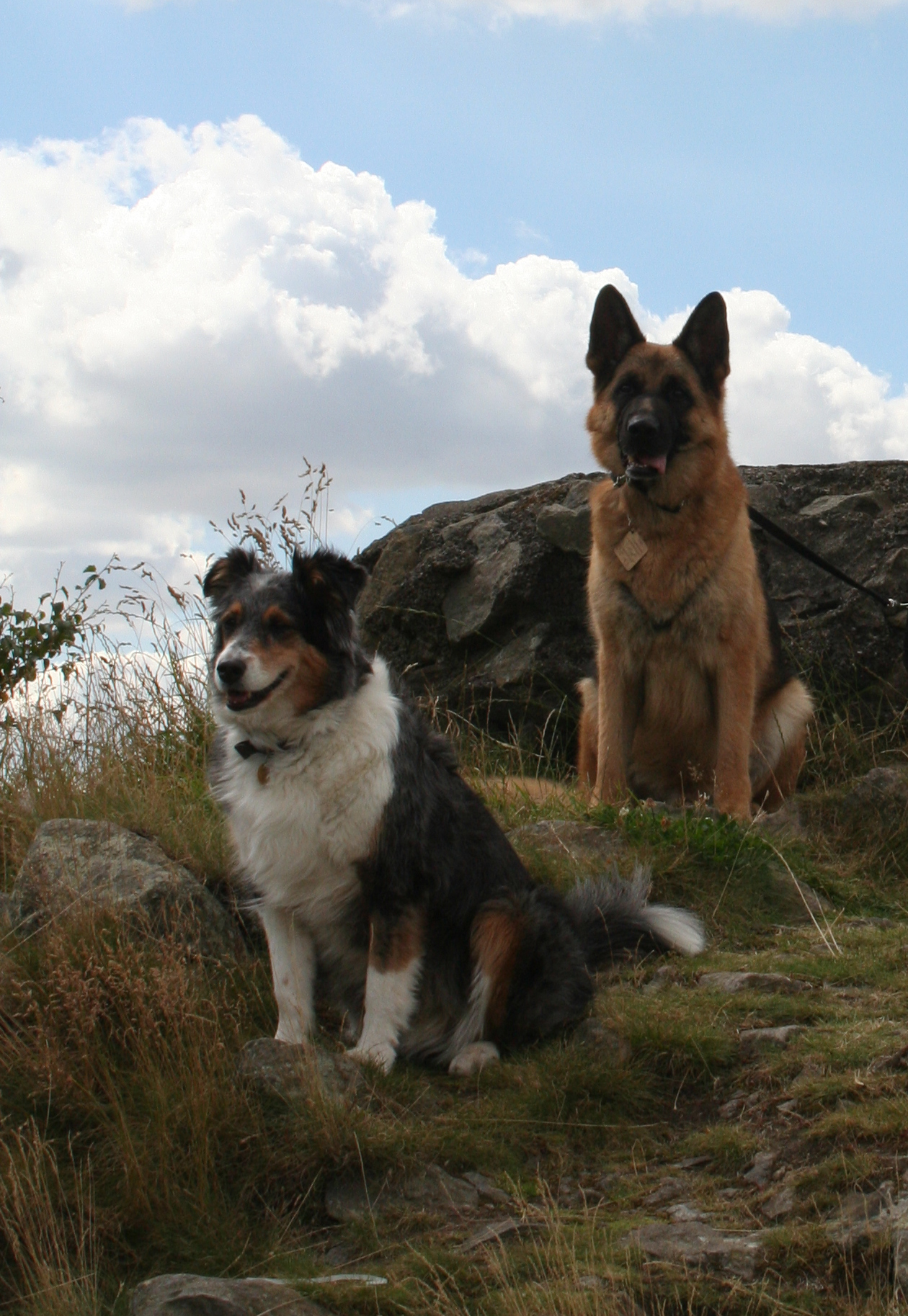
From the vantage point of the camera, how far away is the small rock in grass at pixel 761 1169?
3.22 m

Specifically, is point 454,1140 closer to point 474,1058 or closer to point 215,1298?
point 474,1058

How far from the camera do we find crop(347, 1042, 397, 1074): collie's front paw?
3.83m

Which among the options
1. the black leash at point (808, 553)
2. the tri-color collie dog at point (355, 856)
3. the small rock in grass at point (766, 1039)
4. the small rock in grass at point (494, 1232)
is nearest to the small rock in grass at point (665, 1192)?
the small rock in grass at point (494, 1232)

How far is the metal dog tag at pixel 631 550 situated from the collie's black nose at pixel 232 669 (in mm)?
3151

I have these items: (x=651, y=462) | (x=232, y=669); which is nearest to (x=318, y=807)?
(x=232, y=669)

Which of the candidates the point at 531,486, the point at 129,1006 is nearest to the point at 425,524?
the point at 531,486

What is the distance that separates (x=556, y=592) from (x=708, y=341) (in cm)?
236

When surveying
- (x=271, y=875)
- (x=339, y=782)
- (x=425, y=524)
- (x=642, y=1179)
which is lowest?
(x=642, y=1179)

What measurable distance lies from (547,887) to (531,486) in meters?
4.96

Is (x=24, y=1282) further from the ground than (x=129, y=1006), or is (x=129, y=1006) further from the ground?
(x=129, y=1006)

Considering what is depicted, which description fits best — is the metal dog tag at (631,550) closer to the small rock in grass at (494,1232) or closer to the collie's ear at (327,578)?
the collie's ear at (327,578)

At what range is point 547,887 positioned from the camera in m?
4.51

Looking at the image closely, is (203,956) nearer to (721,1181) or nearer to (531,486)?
(721,1181)

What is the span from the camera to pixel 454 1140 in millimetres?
3525
